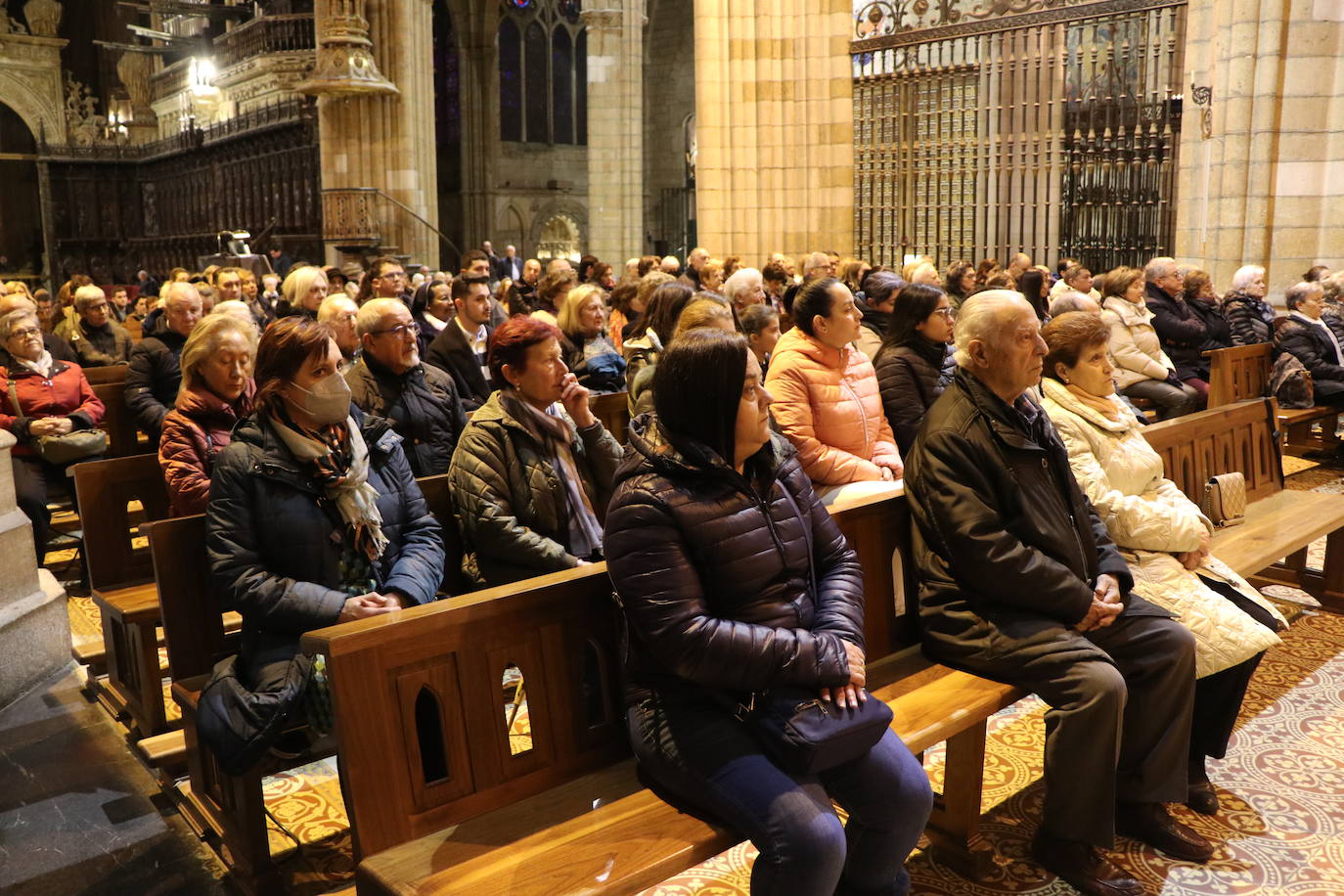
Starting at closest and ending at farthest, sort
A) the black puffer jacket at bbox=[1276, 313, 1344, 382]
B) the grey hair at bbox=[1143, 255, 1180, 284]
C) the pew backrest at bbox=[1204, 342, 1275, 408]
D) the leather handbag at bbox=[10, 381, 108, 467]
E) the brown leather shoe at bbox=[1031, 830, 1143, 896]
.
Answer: the brown leather shoe at bbox=[1031, 830, 1143, 896], the leather handbag at bbox=[10, 381, 108, 467], the pew backrest at bbox=[1204, 342, 1275, 408], the black puffer jacket at bbox=[1276, 313, 1344, 382], the grey hair at bbox=[1143, 255, 1180, 284]

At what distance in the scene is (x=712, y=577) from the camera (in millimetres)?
2396

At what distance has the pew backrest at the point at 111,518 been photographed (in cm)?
389

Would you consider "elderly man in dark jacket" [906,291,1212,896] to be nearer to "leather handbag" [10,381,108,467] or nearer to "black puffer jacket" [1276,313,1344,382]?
"leather handbag" [10,381,108,467]

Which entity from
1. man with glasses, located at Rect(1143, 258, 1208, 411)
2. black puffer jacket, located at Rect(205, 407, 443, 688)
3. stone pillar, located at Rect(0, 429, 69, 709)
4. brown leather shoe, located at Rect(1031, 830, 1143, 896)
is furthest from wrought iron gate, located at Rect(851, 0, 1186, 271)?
black puffer jacket, located at Rect(205, 407, 443, 688)

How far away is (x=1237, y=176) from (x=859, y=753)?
30.4 ft

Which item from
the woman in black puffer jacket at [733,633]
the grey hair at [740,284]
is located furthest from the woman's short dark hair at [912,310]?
the woman in black puffer jacket at [733,633]

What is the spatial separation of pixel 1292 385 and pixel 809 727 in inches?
268

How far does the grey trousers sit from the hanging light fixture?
44.0 ft

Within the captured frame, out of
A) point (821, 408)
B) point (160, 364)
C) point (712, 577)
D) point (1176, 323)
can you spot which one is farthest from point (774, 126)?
point (712, 577)

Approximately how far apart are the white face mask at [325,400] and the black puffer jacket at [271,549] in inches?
4.6

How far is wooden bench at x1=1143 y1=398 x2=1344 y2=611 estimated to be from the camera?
423 centimetres

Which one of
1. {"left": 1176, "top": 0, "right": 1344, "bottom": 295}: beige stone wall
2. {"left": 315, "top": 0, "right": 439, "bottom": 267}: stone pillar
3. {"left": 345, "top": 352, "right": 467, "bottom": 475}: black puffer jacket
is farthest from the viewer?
{"left": 315, "top": 0, "right": 439, "bottom": 267}: stone pillar

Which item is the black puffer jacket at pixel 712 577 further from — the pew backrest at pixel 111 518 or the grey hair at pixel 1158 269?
the grey hair at pixel 1158 269

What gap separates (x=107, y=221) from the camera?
92.2ft
